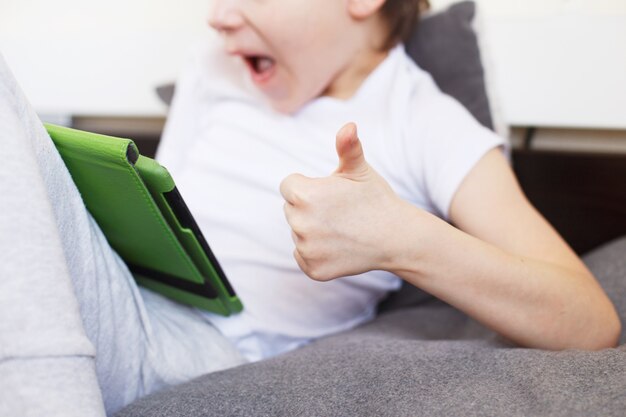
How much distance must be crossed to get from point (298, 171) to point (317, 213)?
1.03ft

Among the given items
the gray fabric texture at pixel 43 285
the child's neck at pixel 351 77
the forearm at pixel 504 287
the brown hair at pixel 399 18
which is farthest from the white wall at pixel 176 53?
the gray fabric texture at pixel 43 285

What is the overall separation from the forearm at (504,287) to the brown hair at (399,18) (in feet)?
1.66

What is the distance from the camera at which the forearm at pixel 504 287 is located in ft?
1.77

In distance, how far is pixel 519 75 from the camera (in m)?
1.00

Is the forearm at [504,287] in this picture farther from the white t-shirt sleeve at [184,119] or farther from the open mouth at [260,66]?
the white t-shirt sleeve at [184,119]

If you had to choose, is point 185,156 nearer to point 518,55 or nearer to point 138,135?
point 138,135

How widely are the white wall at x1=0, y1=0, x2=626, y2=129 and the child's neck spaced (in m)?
0.24

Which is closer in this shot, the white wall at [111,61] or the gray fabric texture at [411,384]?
the gray fabric texture at [411,384]

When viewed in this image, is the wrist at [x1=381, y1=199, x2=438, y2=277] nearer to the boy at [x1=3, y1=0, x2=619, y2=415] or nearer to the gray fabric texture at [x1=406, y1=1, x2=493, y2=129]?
the boy at [x1=3, y1=0, x2=619, y2=415]

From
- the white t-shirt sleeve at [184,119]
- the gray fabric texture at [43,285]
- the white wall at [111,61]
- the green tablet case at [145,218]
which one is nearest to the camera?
the gray fabric texture at [43,285]

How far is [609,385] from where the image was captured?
43 cm

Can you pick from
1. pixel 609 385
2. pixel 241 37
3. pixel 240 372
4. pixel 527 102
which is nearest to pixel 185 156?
pixel 241 37

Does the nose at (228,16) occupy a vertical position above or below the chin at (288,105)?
above

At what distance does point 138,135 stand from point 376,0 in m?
0.73
